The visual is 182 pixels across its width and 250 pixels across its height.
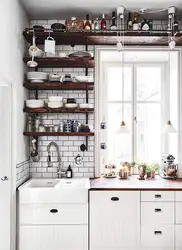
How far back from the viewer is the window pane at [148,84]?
4148 millimetres

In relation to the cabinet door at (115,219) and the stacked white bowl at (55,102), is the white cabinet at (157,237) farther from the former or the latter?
the stacked white bowl at (55,102)

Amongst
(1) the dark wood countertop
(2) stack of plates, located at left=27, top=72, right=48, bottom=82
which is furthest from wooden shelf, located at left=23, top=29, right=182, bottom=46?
(1) the dark wood countertop

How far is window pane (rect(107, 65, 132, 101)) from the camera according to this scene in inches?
163

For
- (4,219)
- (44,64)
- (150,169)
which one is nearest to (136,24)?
(44,64)

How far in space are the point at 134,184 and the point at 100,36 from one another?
1700 millimetres

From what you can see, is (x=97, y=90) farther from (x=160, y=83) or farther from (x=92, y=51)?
(x=160, y=83)

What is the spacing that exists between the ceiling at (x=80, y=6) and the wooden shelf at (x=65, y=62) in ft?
1.91

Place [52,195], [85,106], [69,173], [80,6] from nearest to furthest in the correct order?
[52,195] < [80,6] < [85,106] < [69,173]

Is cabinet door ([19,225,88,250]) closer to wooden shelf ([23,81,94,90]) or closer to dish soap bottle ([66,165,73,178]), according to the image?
dish soap bottle ([66,165,73,178])

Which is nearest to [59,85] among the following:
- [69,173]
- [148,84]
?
[69,173]

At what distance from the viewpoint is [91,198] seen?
3154mm

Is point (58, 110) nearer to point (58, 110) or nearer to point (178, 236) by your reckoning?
point (58, 110)

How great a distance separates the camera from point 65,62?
3.52 meters

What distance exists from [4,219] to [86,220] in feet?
2.66
